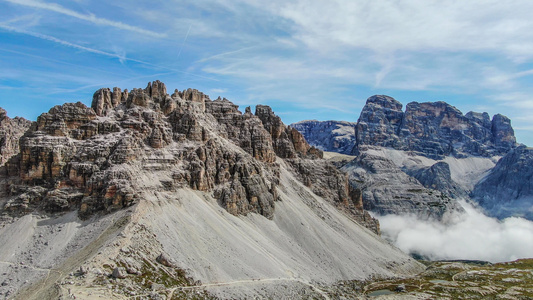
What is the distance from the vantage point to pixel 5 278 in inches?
3743

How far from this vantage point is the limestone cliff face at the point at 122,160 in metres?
129

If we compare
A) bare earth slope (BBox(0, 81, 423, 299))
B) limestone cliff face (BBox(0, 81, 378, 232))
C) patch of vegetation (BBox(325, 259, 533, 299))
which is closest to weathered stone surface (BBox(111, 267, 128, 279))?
bare earth slope (BBox(0, 81, 423, 299))

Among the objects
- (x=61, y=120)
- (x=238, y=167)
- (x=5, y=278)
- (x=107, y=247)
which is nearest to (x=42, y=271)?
(x=5, y=278)

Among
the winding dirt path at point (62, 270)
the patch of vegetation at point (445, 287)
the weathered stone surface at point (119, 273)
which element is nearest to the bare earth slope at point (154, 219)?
the weathered stone surface at point (119, 273)

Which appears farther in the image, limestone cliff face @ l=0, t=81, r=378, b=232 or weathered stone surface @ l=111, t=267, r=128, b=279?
limestone cliff face @ l=0, t=81, r=378, b=232

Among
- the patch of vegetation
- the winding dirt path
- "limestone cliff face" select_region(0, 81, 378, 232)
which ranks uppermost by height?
"limestone cliff face" select_region(0, 81, 378, 232)

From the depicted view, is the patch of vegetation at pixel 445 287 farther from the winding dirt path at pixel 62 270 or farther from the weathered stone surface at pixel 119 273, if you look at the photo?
the winding dirt path at pixel 62 270

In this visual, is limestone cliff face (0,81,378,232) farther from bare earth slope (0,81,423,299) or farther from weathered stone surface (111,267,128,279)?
weathered stone surface (111,267,128,279)

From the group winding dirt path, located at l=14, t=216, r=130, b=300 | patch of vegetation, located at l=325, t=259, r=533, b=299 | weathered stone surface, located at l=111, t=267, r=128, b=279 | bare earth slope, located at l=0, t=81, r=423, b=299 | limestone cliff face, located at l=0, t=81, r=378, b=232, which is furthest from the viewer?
patch of vegetation, located at l=325, t=259, r=533, b=299

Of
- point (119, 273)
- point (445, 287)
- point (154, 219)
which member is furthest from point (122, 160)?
point (445, 287)

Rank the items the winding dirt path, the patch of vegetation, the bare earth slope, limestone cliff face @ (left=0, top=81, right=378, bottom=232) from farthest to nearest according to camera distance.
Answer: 1. the patch of vegetation
2. limestone cliff face @ (left=0, top=81, right=378, bottom=232)
3. the bare earth slope
4. the winding dirt path

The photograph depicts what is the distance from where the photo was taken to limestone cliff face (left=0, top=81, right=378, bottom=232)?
422 ft

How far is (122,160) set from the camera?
137 meters

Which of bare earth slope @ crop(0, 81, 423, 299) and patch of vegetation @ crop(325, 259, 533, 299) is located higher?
bare earth slope @ crop(0, 81, 423, 299)
